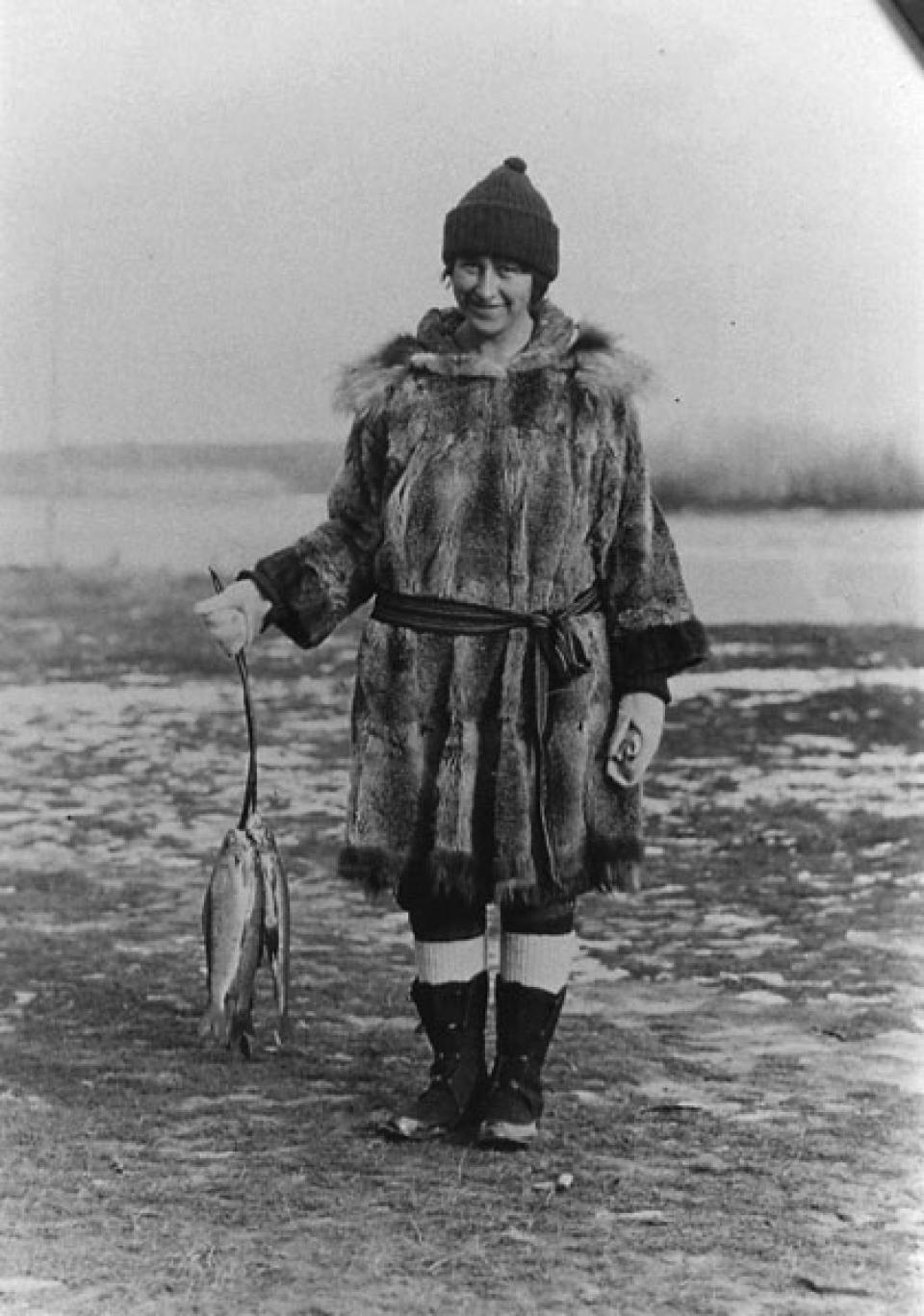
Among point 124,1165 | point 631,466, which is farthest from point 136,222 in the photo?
point 124,1165

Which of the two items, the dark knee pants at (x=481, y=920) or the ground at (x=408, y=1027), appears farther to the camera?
the dark knee pants at (x=481, y=920)

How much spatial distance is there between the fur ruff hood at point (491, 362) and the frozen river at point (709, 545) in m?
0.54

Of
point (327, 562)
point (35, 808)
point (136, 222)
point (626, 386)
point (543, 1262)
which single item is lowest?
point (543, 1262)

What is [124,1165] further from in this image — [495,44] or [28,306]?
[495,44]

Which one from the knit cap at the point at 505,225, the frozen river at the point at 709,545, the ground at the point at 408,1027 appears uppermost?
the knit cap at the point at 505,225

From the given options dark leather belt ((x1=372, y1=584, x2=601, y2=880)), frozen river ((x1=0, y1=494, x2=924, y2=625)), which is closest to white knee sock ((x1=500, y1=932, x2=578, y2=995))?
dark leather belt ((x1=372, y1=584, x2=601, y2=880))

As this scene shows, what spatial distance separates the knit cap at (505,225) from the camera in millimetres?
3105

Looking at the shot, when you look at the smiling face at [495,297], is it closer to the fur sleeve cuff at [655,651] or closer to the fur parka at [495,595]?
the fur parka at [495,595]

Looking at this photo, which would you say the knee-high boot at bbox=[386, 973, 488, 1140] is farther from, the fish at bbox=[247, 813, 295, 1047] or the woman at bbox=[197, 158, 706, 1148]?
the fish at bbox=[247, 813, 295, 1047]

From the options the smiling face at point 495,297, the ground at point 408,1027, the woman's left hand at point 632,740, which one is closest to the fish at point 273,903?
the ground at point 408,1027

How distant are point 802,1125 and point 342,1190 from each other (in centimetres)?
74

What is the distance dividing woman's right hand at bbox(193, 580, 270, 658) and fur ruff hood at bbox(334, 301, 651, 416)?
319 mm

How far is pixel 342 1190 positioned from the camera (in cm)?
311

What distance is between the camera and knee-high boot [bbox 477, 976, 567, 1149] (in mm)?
3201
